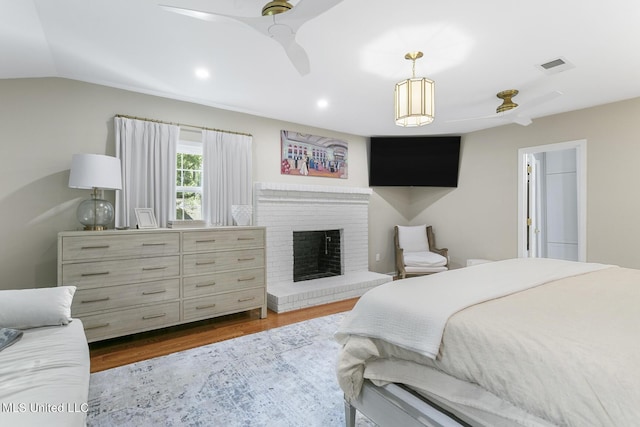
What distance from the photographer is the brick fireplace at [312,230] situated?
3889 millimetres

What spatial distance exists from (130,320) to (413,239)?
406cm

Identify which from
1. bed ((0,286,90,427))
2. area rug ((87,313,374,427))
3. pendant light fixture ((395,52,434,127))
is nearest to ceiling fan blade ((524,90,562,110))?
pendant light fixture ((395,52,434,127))

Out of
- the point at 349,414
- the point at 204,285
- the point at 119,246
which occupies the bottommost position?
the point at 349,414

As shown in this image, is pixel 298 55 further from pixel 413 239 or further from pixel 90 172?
pixel 413 239

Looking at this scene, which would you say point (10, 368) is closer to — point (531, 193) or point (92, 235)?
point (92, 235)

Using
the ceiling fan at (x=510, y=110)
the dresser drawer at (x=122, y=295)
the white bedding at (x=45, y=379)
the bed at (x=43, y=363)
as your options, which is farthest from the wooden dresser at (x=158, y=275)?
the ceiling fan at (x=510, y=110)

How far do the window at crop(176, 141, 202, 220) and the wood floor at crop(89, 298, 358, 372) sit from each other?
1239mm

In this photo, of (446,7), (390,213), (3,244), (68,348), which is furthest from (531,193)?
(3,244)

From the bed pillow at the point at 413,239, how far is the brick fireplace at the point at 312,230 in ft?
2.04

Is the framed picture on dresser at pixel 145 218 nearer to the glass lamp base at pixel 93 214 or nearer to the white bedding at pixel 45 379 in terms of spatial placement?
the glass lamp base at pixel 93 214

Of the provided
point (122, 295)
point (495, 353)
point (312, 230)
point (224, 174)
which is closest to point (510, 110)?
point (495, 353)

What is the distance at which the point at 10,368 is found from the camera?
131cm

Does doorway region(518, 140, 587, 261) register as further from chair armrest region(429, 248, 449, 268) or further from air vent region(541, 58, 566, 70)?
air vent region(541, 58, 566, 70)

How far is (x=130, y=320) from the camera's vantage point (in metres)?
2.68
